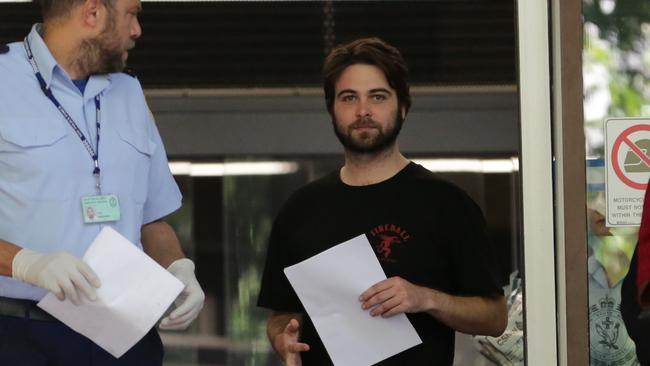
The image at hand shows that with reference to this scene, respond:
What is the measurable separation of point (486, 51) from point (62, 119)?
169 inches

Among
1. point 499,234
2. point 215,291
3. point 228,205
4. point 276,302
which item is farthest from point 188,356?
point 276,302

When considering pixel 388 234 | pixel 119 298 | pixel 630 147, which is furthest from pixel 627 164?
pixel 119 298

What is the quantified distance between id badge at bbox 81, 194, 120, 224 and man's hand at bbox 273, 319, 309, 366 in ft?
1.62

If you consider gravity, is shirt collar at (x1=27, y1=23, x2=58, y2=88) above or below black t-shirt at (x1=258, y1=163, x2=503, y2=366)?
above

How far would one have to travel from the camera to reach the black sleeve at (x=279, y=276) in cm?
326

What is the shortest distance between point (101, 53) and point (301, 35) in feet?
13.0

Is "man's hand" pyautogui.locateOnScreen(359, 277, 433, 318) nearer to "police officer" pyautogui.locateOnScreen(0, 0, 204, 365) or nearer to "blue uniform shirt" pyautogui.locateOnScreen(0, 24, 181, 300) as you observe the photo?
"police officer" pyautogui.locateOnScreen(0, 0, 204, 365)

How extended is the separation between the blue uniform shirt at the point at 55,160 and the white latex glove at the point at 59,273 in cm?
13

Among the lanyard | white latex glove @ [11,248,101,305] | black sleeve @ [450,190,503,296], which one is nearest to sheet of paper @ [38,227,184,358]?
white latex glove @ [11,248,101,305]

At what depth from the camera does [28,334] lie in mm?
2926

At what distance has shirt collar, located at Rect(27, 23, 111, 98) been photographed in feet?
9.87

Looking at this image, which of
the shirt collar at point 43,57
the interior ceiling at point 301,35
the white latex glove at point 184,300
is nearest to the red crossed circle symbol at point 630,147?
the white latex glove at point 184,300

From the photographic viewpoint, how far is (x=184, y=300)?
3.06m

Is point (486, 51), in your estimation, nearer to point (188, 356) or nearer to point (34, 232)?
point (188, 356)
